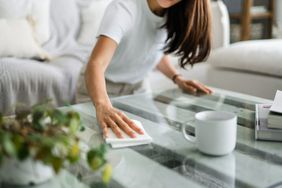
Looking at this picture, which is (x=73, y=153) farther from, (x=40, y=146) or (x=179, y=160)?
(x=179, y=160)

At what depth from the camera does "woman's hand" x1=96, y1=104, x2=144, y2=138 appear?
1.00 m

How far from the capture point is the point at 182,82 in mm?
1570

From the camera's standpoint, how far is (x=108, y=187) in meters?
0.75

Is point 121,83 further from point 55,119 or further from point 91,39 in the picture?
point 91,39

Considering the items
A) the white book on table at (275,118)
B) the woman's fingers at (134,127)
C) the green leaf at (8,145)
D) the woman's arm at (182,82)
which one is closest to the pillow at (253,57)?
the woman's arm at (182,82)

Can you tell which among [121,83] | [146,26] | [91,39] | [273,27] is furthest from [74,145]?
[273,27]

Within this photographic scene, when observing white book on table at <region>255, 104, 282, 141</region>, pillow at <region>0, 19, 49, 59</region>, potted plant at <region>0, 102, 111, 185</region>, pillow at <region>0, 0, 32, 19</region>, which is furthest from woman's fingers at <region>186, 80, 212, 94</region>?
pillow at <region>0, 0, 32, 19</region>

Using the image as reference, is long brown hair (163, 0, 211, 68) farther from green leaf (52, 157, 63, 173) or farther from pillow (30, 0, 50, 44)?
pillow (30, 0, 50, 44)

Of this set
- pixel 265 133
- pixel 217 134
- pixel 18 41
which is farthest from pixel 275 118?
pixel 18 41

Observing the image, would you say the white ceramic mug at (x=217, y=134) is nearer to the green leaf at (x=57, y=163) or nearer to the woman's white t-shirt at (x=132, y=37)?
the green leaf at (x=57, y=163)

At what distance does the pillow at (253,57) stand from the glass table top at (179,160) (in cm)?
88

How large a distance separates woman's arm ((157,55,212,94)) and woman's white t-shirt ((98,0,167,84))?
36mm

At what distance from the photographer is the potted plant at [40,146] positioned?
1.90ft

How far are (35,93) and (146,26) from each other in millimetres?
1000
